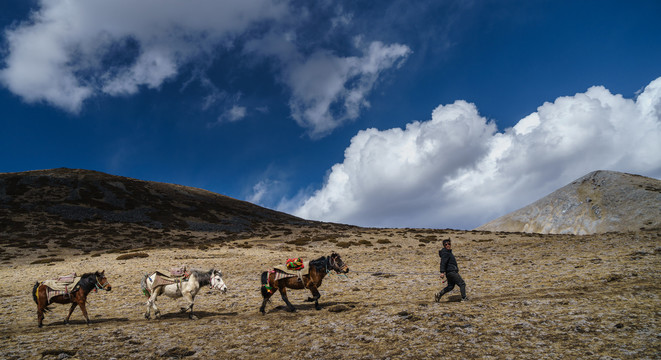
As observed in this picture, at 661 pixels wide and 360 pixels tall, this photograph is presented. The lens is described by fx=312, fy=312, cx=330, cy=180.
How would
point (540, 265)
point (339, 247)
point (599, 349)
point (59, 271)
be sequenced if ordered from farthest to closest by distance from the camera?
1. point (339, 247)
2. point (59, 271)
3. point (540, 265)
4. point (599, 349)

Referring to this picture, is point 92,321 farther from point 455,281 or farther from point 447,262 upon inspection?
point 455,281

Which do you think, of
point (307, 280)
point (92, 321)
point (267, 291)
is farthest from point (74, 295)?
point (307, 280)

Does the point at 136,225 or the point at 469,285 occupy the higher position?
Result: the point at 136,225

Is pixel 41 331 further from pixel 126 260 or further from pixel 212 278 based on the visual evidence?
pixel 126 260

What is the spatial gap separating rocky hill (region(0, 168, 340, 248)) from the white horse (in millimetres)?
43791

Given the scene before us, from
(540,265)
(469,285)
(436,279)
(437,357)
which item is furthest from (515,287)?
(437,357)

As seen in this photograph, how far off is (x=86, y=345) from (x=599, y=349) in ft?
40.3

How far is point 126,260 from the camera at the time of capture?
98.1 ft

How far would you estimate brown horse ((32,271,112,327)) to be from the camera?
35.8 ft

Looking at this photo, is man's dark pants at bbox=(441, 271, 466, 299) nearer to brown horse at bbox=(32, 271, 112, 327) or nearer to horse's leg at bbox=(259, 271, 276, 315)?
horse's leg at bbox=(259, 271, 276, 315)

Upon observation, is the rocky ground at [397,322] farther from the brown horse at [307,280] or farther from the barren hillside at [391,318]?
the brown horse at [307,280]

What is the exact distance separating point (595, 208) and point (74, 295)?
260ft

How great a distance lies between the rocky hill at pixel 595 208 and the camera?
53656mm

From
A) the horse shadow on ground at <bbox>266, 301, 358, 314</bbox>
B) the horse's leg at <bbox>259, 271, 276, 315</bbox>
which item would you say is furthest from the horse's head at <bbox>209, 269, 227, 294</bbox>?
the horse shadow on ground at <bbox>266, 301, 358, 314</bbox>
